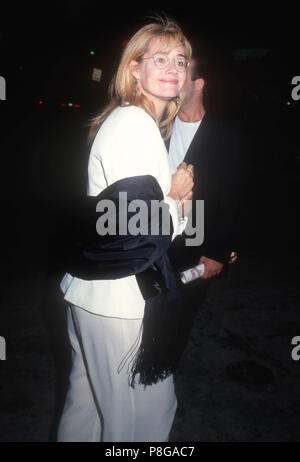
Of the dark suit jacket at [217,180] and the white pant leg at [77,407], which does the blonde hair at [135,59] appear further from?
the white pant leg at [77,407]

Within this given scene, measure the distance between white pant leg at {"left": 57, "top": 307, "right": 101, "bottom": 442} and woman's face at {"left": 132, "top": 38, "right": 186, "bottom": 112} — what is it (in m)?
1.02

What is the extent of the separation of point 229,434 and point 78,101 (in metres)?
23.1

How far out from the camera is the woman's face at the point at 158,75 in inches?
55.5

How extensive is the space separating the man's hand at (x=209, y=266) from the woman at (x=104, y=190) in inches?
28.6

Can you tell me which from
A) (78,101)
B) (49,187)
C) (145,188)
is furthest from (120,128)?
(78,101)

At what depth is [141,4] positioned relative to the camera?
11.5 m

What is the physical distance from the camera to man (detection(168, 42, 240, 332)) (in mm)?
2152

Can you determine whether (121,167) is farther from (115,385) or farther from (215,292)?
(215,292)

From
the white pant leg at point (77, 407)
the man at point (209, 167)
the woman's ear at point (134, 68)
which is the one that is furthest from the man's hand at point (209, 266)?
the woman's ear at point (134, 68)

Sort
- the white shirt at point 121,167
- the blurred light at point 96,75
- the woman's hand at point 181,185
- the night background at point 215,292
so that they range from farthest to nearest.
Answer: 1. the blurred light at point 96,75
2. the night background at point 215,292
3. the woman's hand at point 181,185
4. the white shirt at point 121,167

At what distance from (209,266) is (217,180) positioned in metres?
0.53

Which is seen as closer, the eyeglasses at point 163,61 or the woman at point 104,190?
the woman at point 104,190
